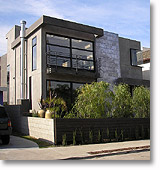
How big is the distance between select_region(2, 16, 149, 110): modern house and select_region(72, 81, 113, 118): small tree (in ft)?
10.3

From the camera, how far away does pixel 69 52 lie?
51.1ft

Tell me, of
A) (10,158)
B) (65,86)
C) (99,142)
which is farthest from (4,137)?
(65,86)

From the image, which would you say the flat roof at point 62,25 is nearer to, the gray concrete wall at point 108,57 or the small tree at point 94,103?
the gray concrete wall at point 108,57

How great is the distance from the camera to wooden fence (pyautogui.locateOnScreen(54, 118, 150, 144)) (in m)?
9.69

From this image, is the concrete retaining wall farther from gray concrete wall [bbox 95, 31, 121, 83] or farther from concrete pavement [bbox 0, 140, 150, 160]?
gray concrete wall [bbox 95, 31, 121, 83]

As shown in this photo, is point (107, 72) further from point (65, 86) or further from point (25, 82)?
point (25, 82)

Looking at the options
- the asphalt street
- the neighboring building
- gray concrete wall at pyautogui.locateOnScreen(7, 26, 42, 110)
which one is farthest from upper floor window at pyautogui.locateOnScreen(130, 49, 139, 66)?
the asphalt street

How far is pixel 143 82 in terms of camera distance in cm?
1861

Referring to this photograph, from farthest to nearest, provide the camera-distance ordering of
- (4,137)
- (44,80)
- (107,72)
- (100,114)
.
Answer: (107,72), (44,80), (100,114), (4,137)

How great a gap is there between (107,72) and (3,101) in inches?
355

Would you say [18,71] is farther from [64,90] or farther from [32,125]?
[32,125]

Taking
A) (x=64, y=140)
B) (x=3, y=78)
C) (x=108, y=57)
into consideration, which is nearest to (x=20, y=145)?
(x=64, y=140)

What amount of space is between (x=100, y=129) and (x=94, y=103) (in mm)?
1388
